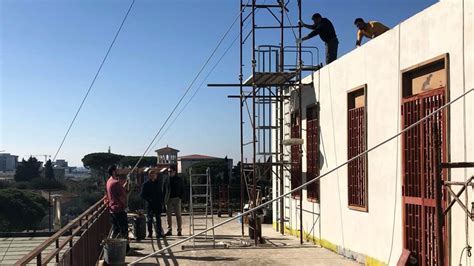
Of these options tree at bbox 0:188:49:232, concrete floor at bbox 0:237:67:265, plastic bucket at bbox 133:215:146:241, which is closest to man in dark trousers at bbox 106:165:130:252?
plastic bucket at bbox 133:215:146:241

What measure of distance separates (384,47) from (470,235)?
361 centimetres

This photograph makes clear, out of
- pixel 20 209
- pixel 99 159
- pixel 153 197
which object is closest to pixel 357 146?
pixel 153 197

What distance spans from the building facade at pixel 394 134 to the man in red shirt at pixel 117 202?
4.22m

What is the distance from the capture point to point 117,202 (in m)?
10.7

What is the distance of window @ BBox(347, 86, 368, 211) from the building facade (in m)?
0.02

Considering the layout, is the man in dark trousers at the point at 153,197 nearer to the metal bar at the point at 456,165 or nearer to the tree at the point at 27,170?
the metal bar at the point at 456,165

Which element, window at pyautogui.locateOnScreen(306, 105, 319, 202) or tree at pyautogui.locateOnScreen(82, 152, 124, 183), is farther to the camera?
tree at pyautogui.locateOnScreen(82, 152, 124, 183)

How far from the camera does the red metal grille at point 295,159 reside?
13.9 m

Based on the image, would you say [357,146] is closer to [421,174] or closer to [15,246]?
[421,174]

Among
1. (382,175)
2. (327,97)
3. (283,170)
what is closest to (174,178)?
(283,170)

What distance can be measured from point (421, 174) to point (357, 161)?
8.42 ft

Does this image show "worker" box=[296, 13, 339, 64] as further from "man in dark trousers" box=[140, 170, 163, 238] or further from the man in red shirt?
the man in red shirt

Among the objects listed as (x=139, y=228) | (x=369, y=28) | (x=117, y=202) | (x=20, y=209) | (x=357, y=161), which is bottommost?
(x=20, y=209)

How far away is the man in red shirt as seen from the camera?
10711mm
